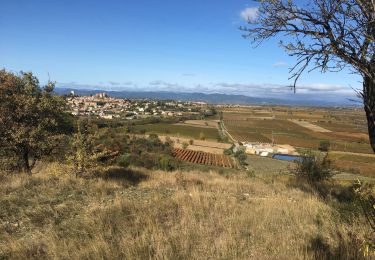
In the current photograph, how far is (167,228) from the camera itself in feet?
20.4

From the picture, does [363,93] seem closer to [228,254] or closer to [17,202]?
[228,254]

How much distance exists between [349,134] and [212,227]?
115 meters

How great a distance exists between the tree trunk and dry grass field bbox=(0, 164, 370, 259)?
145 centimetres

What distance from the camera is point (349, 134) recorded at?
108625 millimetres

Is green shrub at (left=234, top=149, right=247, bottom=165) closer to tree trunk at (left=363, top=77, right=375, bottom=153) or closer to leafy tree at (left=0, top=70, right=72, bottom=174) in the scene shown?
leafy tree at (left=0, top=70, right=72, bottom=174)

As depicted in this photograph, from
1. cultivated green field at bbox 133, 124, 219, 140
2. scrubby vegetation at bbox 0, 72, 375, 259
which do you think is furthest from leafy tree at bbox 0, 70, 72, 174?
cultivated green field at bbox 133, 124, 219, 140

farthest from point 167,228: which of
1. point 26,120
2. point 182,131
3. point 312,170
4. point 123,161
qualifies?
point 182,131

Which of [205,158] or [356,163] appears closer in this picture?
[356,163]

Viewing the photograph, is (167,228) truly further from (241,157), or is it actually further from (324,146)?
(324,146)

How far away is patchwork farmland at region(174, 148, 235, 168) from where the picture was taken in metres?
60.9

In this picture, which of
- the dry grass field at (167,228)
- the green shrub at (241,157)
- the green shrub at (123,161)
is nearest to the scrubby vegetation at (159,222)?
the dry grass field at (167,228)

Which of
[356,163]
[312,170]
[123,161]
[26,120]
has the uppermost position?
[26,120]

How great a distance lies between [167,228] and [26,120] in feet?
34.0

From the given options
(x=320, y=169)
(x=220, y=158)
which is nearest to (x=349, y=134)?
(x=220, y=158)
